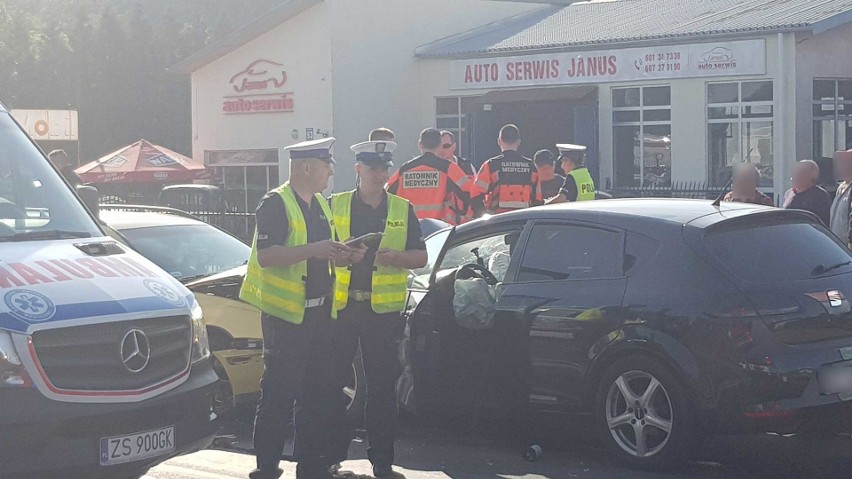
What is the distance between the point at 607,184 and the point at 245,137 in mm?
11210

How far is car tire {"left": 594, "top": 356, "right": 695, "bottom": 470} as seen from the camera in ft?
23.0

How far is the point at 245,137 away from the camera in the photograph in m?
36.0

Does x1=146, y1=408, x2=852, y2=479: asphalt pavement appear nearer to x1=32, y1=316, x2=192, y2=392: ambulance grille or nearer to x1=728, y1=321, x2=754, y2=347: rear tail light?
x1=728, y1=321, x2=754, y2=347: rear tail light

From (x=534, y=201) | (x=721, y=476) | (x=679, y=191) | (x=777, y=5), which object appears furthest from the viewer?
(x=777, y=5)

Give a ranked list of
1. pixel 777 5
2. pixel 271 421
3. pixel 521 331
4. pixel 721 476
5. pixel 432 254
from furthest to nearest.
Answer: pixel 777 5 → pixel 432 254 → pixel 521 331 → pixel 721 476 → pixel 271 421

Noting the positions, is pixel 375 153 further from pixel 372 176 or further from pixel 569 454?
pixel 569 454

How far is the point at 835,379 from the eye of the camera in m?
6.92

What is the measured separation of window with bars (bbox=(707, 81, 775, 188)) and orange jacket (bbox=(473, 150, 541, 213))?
1605cm

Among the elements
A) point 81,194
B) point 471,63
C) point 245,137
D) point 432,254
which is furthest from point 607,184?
point 81,194

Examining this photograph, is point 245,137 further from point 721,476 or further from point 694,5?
point 721,476

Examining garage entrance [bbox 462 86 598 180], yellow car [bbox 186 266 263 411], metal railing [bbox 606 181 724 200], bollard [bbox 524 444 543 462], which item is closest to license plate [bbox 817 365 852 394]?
bollard [bbox 524 444 543 462]

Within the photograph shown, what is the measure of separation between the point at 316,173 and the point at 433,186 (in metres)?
4.74

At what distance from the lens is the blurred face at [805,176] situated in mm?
10656

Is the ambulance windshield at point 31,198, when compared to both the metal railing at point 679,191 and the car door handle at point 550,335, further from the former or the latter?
the metal railing at point 679,191
